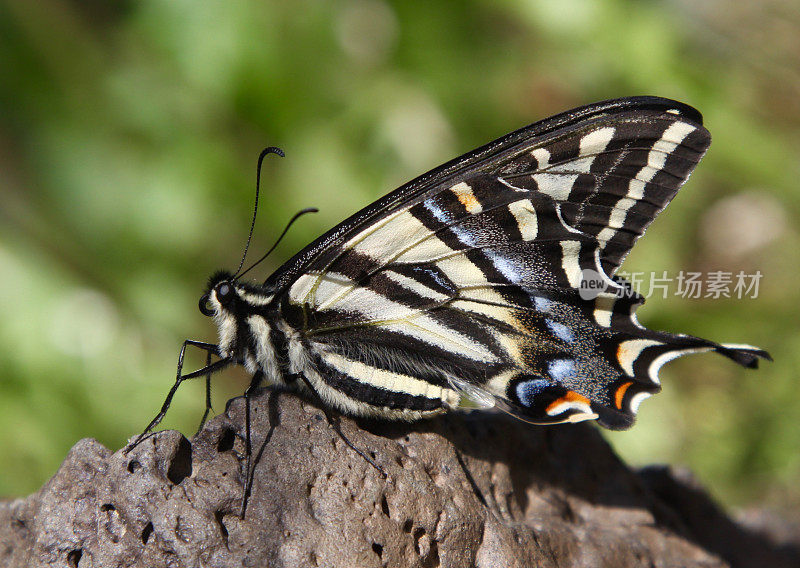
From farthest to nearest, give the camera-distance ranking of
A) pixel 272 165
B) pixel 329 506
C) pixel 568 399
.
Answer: pixel 272 165 < pixel 568 399 < pixel 329 506

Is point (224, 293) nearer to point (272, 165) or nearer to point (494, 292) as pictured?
point (494, 292)

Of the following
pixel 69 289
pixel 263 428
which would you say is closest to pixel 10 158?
pixel 69 289

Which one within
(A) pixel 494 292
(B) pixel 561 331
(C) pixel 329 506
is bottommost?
(C) pixel 329 506

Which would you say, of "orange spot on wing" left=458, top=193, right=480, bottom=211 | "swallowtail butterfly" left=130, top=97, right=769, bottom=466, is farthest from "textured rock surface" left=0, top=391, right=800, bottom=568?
"orange spot on wing" left=458, top=193, right=480, bottom=211

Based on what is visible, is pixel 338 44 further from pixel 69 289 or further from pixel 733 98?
pixel 733 98

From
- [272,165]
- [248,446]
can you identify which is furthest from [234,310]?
[272,165]

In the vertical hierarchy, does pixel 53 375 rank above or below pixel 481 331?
above

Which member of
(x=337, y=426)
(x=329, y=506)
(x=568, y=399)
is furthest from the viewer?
(x=568, y=399)
